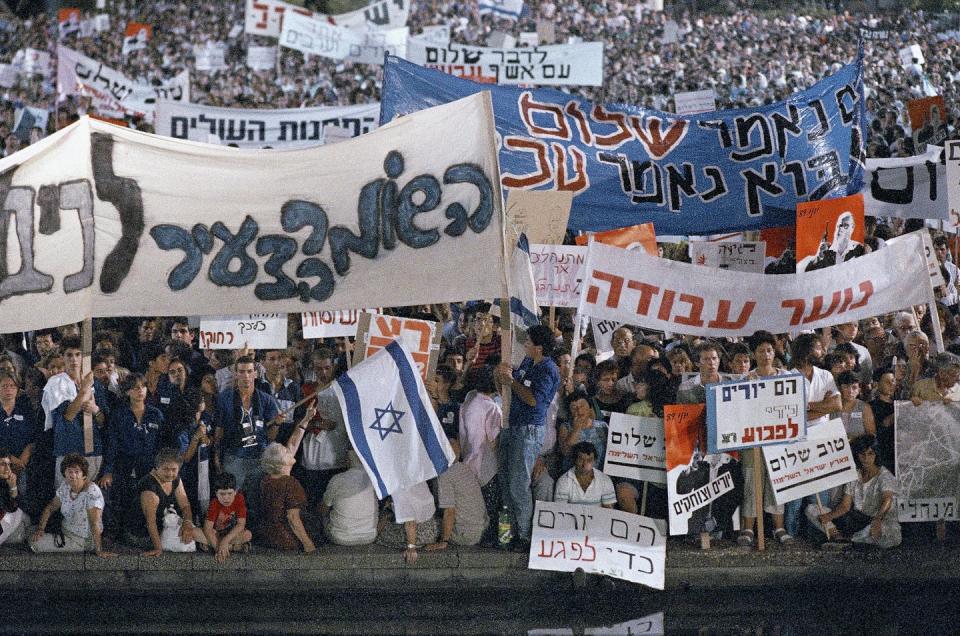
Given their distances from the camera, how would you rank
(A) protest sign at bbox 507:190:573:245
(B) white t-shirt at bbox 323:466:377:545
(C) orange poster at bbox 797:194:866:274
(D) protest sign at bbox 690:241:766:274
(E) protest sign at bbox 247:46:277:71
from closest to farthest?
(B) white t-shirt at bbox 323:466:377:545, (A) protest sign at bbox 507:190:573:245, (C) orange poster at bbox 797:194:866:274, (D) protest sign at bbox 690:241:766:274, (E) protest sign at bbox 247:46:277:71

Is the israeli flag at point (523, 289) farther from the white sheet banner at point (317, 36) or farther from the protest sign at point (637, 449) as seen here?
the white sheet banner at point (317, 36)

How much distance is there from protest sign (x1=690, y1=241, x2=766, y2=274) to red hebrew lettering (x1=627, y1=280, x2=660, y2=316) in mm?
3212

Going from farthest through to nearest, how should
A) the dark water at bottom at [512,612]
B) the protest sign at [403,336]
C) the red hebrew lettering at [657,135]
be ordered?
1. the red hebrew lettering at [657,135]
2. the protest sign at [403,336]
3. the dark water at bottom at [512,612]

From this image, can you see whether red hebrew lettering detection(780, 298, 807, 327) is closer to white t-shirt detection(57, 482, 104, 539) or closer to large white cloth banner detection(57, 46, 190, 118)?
white t-shirt detection(57, 482, 104, 539)

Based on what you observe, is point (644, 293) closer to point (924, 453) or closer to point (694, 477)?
point (694, 477)

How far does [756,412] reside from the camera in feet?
29.0

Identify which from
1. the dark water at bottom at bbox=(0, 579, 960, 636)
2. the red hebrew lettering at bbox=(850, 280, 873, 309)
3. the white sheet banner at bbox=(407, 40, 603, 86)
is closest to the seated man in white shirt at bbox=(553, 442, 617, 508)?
the dark water at bottom at bbox=(0, 579, 960, 636)

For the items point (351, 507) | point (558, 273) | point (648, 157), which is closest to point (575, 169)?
point (648, 157)

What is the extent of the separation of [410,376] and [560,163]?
3.91 metres

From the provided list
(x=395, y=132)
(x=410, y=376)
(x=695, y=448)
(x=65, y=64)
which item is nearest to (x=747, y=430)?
(x=695, y=448)

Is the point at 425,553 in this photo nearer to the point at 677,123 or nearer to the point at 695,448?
the point at 695,448

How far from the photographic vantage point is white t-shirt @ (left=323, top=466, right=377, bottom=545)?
8914 millimetres

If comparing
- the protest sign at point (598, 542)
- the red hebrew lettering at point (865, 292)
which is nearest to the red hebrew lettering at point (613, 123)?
the red hebrew lettering at point (865, 292)

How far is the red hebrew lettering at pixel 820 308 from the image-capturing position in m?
9.80
